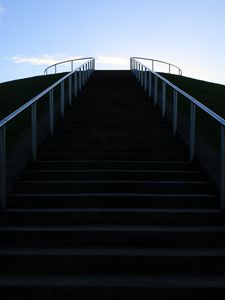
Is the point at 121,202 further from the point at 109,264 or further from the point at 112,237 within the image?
the point at 109,264

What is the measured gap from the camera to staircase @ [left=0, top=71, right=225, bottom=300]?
11.7ft

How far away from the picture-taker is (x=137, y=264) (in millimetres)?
3947

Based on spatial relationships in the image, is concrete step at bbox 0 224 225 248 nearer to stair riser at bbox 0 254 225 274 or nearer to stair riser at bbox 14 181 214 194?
stair riser at bbox 0 254 225 274

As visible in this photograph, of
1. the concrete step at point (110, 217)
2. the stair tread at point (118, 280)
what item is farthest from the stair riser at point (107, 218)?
the stair tread at point (118, 280)

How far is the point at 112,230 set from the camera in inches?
171

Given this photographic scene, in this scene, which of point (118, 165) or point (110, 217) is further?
point (118, 165)

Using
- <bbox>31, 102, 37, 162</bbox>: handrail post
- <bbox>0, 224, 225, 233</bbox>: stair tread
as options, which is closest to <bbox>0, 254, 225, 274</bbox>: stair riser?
<bbox>0, 224, 225, 233</bbox>: stair tread

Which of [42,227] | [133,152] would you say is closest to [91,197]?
[42,227]

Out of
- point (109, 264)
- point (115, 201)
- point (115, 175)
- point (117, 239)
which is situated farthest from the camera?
point (115, 175)

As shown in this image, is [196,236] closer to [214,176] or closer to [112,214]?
[112,214]

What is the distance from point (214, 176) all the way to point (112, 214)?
60.4 inches

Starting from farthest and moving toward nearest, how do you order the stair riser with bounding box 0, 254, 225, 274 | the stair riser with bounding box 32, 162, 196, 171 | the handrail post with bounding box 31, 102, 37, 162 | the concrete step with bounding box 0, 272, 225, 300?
the handrail post with bounding box 31, 102, 37, 162, the stair riser with bounding box 32, 162, 196, 171, the stair riser with bounding box 0, 254, 225, 274, the concrete step with bounding box 0, 272, 225, 300

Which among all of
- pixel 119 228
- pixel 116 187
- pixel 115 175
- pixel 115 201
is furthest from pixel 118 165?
pixel 119 228

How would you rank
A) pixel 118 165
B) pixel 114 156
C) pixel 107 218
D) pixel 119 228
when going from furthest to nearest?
pixel 114 156 < pixel 118 165 < pixel 107 218 < pixel 119 228
